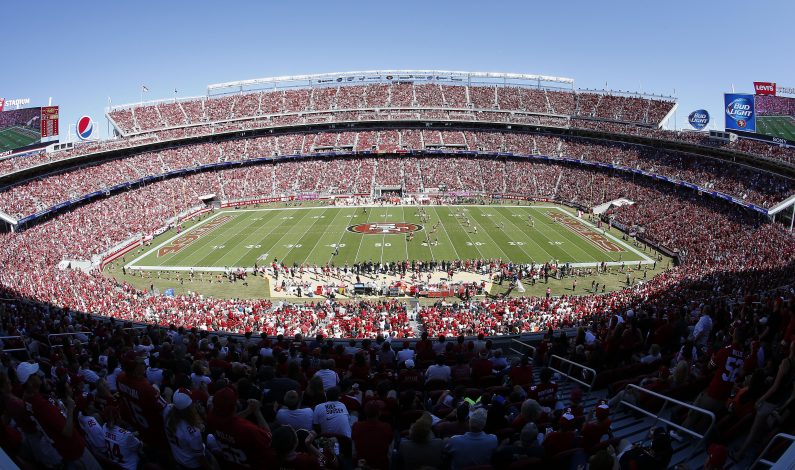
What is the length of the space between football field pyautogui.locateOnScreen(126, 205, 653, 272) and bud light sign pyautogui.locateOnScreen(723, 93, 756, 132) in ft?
54.1

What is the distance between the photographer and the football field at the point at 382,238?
38406 mm

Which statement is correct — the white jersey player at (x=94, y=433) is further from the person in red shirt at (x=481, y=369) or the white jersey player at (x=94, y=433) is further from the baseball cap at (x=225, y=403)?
the person in red shirt at (x=481, y=369)

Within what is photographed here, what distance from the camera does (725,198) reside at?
43906mm

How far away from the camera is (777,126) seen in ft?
147

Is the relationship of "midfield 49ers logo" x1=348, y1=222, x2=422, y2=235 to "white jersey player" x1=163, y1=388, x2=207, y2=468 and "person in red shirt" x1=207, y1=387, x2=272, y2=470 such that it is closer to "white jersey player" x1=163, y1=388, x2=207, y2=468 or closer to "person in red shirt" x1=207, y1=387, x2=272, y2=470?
"white jersey player" x1=163, y1=388, x2=207, y2=468

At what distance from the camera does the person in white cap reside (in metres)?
4.36

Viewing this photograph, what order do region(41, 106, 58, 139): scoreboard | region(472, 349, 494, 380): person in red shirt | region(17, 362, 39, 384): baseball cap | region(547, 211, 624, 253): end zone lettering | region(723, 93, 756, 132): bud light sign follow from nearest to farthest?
region(17, 362, 39, 384): baseball cap < region(472, 349, 494, 380): person in red shirt < region(547, 211, 624, 253): end zone lettering < region(723, 93, 756, 132): bud light sign < region(41, 106, 58, 139): scoreboard

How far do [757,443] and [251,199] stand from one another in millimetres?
61981

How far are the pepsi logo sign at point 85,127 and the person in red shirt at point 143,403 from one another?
2589 inches

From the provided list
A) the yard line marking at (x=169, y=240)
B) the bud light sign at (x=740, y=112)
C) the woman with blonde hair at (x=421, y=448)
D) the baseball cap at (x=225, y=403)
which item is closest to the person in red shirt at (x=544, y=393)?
the woman with blonde hair at (x=421, y=448)

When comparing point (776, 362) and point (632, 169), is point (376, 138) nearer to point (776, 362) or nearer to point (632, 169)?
point (632, 169)

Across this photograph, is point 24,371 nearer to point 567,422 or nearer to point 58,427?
point 58,427

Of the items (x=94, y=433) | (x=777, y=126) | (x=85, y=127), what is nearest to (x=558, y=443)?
(x=94, y=433)

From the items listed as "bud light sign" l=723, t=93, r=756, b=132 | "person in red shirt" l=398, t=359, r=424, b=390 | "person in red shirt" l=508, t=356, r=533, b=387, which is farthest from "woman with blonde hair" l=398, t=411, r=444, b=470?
"bud light sign" l=723, t=93, r=756, b=132
